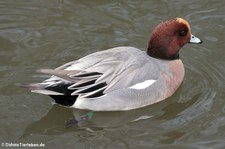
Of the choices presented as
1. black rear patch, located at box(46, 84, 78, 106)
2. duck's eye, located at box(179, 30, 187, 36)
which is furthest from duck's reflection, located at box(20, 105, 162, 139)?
duck's eye, located at box(179, 30, 187, 36)

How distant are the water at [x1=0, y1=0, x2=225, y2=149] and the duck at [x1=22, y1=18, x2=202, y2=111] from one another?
184mm

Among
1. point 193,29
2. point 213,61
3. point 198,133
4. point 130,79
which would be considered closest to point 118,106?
point 130,79

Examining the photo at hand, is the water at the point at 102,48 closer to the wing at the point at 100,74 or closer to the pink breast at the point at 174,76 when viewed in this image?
the pink breast at the point at 174,76

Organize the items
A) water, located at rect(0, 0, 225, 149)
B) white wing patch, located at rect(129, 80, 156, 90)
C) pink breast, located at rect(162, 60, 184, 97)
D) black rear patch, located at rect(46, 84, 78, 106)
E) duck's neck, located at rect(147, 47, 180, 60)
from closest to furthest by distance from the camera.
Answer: water, located at rect(0, 0, 225, 149)
black rear patch, located at rect(46, 84, 78, 106)
white wing patch, located at rect(129, 80, 156, 90)
pink breast, located at rect(162, 60, 184, 97)
duck's neck, located at rect(147, 47, 180, 60)

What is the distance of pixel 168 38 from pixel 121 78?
2.87ft

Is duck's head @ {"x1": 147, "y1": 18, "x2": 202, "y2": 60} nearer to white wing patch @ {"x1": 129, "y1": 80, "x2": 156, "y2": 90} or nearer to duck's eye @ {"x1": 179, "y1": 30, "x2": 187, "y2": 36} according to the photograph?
duck's eye @ {"x1": 179, "y1": 30, "x2": 187, "y2": 36}

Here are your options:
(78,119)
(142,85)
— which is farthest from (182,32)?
(78,119)

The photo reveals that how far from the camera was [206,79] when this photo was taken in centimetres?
765

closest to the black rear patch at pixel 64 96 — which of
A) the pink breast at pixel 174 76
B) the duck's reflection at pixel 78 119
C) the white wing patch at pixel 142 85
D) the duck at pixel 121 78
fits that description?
the duck at pixel 121 78

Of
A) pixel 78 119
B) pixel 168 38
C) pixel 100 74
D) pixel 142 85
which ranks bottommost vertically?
pixel 78 119

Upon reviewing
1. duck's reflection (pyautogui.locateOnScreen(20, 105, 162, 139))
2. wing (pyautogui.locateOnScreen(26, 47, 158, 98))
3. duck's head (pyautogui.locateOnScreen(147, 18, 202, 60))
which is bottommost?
duck's reflection (pyautogui.locateOnScreen(20, 105, 162, 139))

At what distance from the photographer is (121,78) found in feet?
22.8

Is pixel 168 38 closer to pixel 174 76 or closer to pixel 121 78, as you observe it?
pixel 174 76

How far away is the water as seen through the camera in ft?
21.4
